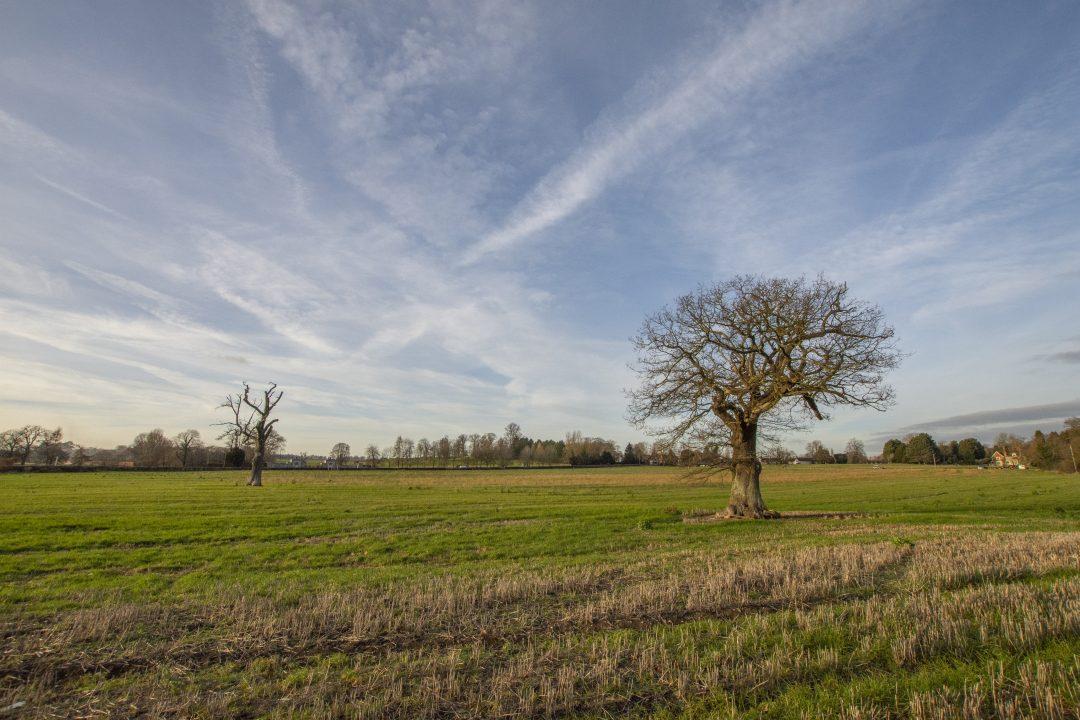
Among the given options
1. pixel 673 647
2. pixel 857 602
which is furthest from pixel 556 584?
pixel 857 602

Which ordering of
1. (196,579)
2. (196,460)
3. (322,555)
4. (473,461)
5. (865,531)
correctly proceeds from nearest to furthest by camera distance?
1. (196,579)
2. (322,555)
3. (865,531)
4. (196,460)
5. (473,461)

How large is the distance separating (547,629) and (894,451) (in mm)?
180876

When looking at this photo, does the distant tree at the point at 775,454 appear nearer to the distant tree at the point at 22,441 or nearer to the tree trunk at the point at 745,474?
the tree trunk at the point at 745,474

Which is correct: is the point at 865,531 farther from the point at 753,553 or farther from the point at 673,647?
the point at 673,647

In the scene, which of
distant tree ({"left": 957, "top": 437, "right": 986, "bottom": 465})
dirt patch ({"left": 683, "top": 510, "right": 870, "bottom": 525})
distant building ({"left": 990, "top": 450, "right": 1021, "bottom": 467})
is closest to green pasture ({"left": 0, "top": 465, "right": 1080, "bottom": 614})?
dirt patch ({"left": 683, "top": 510, "right": 870, "bottom": 525})

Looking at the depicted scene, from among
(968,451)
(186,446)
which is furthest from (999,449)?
(186,446)

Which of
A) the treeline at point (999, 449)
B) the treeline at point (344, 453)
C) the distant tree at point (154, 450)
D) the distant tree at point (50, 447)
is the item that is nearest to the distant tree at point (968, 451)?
the treeline at point (999, 449)

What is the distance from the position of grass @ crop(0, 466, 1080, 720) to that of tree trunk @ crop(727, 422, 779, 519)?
8.80 m

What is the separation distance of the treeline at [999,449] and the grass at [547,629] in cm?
12153

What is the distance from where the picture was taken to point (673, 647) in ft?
23.8

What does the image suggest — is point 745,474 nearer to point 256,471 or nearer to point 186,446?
point 256,471

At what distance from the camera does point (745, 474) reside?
2691 cm

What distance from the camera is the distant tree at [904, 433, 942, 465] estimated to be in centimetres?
13900

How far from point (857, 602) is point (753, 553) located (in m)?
6.49
